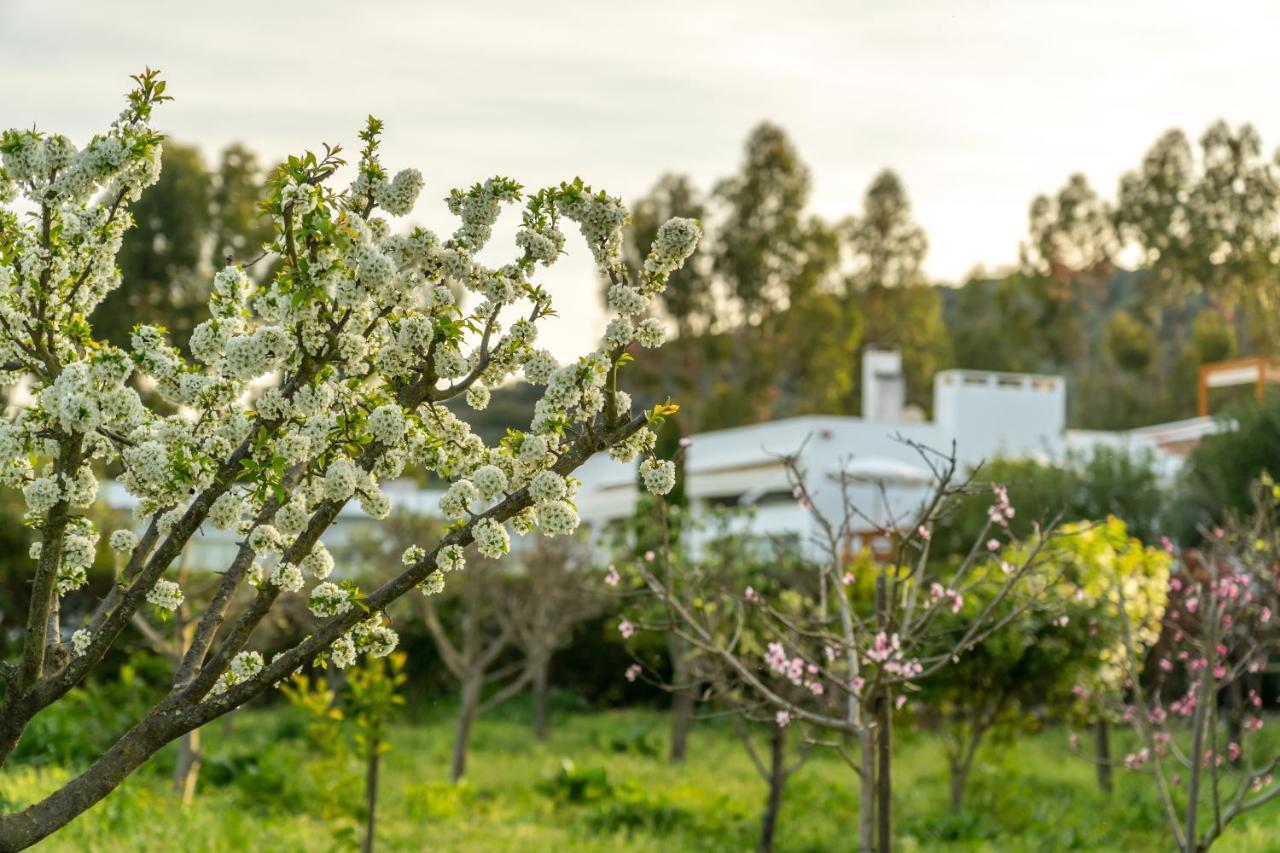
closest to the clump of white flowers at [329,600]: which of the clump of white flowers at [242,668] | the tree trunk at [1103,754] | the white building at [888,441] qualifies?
the clump of white flowers at [242,668]

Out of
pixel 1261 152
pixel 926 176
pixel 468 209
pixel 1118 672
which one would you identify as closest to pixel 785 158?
pixel 926 176

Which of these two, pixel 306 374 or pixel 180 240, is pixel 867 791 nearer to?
pixel 306 374

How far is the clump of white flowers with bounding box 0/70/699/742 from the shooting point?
12.5ft

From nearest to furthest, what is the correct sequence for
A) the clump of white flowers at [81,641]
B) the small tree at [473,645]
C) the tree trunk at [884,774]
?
the clump of white flowers at [81,641], the tree trunk at [884,774], the small tree at [473,645]

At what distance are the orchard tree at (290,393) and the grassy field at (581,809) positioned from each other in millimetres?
5252

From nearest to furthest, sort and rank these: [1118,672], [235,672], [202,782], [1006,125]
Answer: [235,672], [1118,672], [202,782], [1006,125]

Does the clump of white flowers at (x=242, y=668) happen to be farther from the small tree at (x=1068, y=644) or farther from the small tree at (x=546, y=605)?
the small tree at (x=546, y=605)

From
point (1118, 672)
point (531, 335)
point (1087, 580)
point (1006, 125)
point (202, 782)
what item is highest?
point (1006, 125)

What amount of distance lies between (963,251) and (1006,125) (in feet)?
135

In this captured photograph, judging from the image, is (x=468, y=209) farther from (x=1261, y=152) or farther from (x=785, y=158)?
(x=1261, y=152)

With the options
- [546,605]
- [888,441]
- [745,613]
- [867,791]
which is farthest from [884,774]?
[888,441]

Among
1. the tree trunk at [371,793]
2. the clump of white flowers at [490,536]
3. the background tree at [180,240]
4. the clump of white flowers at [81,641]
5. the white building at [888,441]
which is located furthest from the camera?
the background tree at [180,240]

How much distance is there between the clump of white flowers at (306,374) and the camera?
3.82m

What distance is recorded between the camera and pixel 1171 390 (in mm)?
46031
